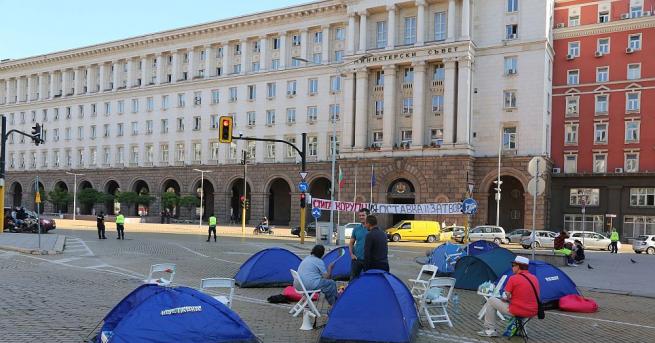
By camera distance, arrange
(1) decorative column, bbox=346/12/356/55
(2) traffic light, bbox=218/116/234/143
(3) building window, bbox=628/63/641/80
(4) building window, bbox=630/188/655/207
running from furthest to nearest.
→ (1) decorative column, bbox=346/12/356/55
(3) building window, bbox=628/63/641/80
(4) building window, bbox=630/188/655/207
(2) traffic light, bbox=218/116/234/143

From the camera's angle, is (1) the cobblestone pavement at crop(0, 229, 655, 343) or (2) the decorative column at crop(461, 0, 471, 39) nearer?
(1) the cobblestone pavement at crop(0, 229, 655, 343)

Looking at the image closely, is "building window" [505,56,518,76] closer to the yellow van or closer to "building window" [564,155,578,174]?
"building window" [564,155,578,174]

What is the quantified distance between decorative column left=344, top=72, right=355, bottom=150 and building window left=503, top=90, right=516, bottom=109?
14477 millimetres

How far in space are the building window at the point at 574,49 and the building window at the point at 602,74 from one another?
2.43m

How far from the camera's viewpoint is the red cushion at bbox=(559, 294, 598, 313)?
13336mm

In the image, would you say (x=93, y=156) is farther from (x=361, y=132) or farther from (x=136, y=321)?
(x=136, y=321)

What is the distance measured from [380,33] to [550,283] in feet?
158

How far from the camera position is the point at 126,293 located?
46.4 ft

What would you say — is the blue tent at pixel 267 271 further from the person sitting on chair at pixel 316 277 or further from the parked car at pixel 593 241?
the parked car at pixel 593 241

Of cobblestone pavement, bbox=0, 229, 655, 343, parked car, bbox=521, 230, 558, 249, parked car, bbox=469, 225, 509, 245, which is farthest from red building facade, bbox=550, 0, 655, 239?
cobblestone pavement, bbox=0, 229, 655, 343

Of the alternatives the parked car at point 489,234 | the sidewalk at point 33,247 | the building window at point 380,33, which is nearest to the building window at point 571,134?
the parked car at point 489,234

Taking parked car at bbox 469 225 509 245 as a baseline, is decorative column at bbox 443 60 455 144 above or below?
above

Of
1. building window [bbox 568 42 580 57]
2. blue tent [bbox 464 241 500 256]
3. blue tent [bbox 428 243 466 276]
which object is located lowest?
blue tent [bbox 428 243 466 276]

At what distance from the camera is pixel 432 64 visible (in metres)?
55.6
